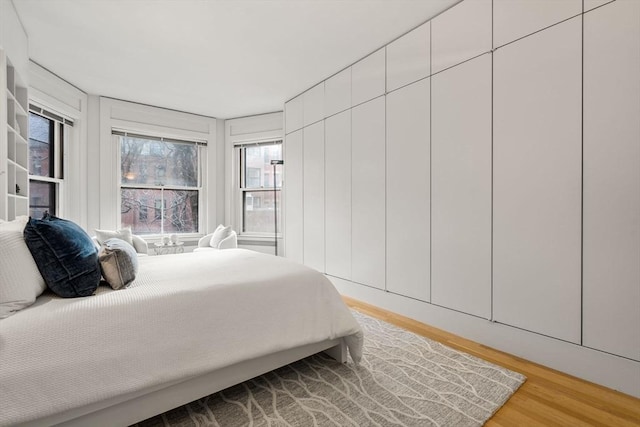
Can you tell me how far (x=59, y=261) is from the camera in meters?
1.43

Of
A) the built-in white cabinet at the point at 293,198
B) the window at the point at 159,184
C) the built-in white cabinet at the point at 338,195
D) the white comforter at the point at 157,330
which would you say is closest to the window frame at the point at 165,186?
the window at the point at 159,184

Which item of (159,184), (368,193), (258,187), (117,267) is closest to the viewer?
(117,267)

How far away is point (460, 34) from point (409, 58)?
512 mm

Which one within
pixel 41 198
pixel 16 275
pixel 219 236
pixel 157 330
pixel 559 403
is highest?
pixel 41 198

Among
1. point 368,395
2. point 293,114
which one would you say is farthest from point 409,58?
point 368,395

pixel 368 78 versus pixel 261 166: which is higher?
pixel 368 78

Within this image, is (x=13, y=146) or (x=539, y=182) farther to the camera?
(x=13, y=146)

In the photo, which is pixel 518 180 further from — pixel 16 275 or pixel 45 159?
pixel 45 159

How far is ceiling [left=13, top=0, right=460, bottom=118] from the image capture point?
253 cm

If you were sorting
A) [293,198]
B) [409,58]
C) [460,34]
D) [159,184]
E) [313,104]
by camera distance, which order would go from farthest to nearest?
[159,184], [293,198], [313,104], [409,58], [460,34]

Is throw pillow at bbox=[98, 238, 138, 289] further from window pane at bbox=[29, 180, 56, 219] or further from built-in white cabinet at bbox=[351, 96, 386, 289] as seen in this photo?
window pane at bbox=[29, 180, 56, 219]

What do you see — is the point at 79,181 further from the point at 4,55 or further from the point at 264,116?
the point at 264,116

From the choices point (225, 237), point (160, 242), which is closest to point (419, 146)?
point (225, 237)

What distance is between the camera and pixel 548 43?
200 cm
